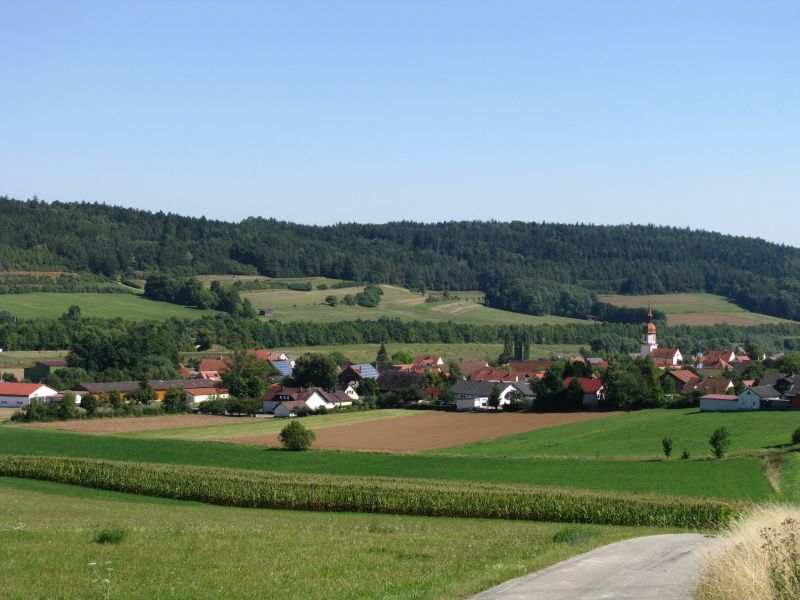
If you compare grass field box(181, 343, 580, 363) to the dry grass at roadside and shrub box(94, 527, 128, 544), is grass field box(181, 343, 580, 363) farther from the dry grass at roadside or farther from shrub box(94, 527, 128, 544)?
the dry grass at roadside

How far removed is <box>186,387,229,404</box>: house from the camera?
93250mm

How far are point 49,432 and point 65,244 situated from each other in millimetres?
130053

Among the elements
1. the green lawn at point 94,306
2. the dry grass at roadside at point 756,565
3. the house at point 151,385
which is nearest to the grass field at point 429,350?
the green lawn at point 94,306

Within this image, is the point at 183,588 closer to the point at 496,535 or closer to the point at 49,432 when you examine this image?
the point at 496,535

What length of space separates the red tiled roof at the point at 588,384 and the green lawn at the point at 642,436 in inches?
356

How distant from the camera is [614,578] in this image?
1655cm

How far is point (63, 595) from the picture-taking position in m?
15.7

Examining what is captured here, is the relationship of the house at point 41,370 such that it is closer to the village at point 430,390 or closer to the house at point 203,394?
the village at point 430,390

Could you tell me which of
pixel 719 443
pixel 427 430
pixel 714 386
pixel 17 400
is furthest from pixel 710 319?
pixel 719 443

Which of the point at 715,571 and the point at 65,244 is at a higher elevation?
the point at 65,244

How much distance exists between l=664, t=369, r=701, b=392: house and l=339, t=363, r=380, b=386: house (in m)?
29.4

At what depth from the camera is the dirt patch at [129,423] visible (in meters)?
70.3

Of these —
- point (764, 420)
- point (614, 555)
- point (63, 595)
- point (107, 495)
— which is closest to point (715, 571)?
point (614, 555)

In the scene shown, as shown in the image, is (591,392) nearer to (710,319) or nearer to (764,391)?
(764,391)
